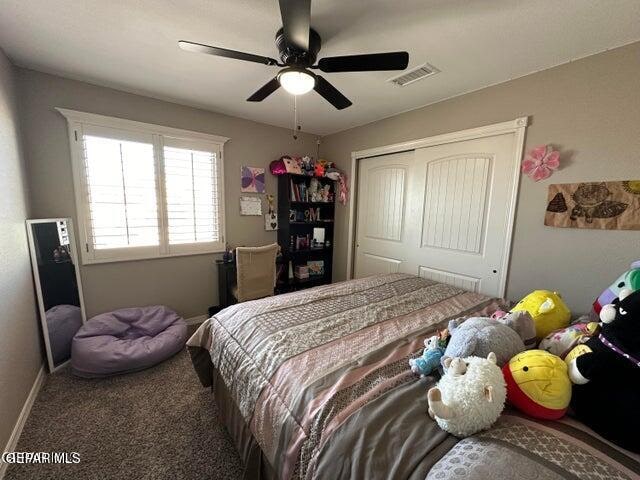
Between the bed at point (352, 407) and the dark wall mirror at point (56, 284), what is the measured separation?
1422 millimetres

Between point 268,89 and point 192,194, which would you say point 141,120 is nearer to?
point 192,194

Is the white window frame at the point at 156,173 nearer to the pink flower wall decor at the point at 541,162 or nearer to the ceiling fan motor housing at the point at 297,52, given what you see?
the ceiling fan motor housing at the point at 297,52

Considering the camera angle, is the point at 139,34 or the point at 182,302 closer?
the point at 139,34

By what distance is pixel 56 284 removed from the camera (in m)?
2.18

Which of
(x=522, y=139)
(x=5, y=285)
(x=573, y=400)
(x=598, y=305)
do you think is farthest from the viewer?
(x=522, y=139)

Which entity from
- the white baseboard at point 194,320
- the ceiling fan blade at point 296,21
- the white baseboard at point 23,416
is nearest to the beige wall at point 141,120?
the white baseboard at point 194,320

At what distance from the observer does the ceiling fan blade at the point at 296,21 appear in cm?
108

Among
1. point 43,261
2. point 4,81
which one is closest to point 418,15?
point 4,81

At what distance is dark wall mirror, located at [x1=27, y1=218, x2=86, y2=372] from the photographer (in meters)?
2.03

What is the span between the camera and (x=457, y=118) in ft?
7.93

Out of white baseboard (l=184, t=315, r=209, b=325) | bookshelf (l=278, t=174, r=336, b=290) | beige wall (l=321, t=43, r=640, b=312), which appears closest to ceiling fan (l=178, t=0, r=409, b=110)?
beige wall (l=321, t=43, r=640, b=312)

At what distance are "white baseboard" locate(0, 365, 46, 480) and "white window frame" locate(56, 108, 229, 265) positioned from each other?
3.21 ft

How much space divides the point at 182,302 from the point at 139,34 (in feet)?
8.02

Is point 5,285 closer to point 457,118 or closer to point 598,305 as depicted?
point 598,305
